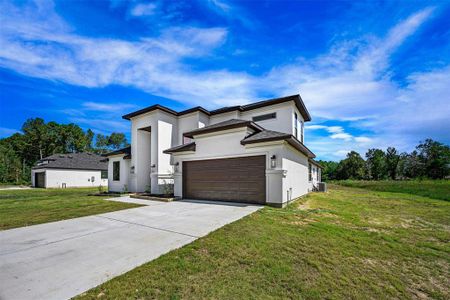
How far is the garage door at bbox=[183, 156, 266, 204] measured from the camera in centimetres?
920

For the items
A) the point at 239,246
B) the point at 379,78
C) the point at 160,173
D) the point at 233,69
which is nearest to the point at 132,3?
the point at 233,69

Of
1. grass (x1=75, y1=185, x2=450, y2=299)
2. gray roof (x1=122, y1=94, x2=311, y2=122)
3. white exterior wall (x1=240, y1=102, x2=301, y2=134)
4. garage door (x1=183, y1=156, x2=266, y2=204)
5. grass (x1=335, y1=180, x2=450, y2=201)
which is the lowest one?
grass (x1=335, y1=180, x2=450, y2=201)

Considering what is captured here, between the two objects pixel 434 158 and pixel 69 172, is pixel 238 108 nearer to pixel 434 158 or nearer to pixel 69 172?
pixel 69 172

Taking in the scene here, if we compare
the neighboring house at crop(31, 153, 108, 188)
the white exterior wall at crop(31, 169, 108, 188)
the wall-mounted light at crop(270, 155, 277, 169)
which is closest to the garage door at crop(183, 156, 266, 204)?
the wall-mounted light at crop(270, 155, 277, 169)

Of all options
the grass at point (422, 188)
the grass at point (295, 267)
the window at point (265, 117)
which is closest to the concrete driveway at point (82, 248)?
the grass at point (295, 267)

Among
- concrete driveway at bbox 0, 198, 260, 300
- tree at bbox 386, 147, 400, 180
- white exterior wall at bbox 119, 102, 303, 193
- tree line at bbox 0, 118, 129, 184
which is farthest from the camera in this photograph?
tree at bbox 386, 147, 400, 180

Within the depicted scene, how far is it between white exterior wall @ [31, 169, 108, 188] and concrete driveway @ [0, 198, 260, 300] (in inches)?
1057

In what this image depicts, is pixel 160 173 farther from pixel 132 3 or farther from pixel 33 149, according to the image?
pixel 33 149

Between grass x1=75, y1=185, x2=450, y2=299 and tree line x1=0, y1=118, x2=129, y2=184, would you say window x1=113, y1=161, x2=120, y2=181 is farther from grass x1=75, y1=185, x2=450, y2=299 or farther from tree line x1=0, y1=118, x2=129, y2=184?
tree line x1=0, y1=118, x2=129, y2=184

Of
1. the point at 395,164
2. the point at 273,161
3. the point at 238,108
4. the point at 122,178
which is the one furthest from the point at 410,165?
the point at 122,178

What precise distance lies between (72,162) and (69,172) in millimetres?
1660

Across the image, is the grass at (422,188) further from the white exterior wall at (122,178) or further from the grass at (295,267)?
the white exterior wall at (122,178)

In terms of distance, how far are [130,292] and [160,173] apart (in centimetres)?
1190

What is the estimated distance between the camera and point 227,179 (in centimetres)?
1004
